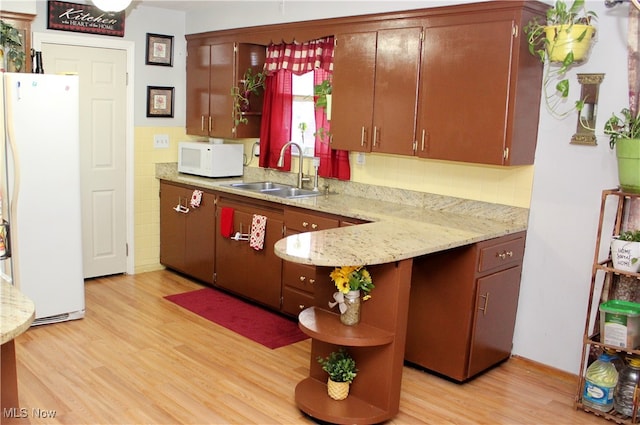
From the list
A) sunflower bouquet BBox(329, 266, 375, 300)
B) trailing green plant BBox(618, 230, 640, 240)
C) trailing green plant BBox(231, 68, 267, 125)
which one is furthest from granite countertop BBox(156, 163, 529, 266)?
trailing green plant BBox(618, 230, 640, 240)

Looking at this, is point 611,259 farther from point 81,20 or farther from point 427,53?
point 81,20

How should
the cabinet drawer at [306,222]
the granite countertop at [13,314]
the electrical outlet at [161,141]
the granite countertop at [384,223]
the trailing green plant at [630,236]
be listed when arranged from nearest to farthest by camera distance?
the granite countertop at [13,314], the granite countertop at [384,223], the trailing green plant at [630,236], the cabinet drawer at [306,222], the electrical outlet at [161,141]

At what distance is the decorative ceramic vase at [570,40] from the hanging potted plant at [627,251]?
3.24ft

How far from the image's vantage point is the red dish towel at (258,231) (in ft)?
14.8

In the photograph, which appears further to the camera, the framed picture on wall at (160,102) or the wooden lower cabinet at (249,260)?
the framed picture on wall at (160,102)

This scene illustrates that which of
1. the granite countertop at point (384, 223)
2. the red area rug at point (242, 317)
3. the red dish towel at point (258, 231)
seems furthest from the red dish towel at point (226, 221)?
the red area rug at point (242, 317)

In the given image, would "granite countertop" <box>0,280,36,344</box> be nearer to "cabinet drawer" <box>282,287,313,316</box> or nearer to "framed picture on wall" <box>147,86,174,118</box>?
"cabinet drawer" <box>282,287,313,316</box>

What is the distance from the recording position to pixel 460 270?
341cm

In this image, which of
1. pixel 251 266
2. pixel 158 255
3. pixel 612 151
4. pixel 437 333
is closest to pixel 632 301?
pixel 612 151

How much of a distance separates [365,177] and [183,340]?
1721 mm

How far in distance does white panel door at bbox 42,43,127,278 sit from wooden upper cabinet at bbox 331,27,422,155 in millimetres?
2094

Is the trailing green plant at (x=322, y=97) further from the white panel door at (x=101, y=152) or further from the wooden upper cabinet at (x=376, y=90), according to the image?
the white panel door at (x=101, y=152)

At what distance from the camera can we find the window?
16.1 ft

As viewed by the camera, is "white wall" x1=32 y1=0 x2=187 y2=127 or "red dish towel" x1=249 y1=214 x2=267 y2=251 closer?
"red dish towel" x1=249 y1=214 x2=267 y2=251
